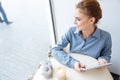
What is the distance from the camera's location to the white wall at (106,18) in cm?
140

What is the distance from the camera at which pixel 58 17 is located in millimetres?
1756

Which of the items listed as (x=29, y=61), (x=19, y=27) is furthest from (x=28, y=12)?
(x=29, y=61)

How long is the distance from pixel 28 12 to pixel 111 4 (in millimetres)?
1986

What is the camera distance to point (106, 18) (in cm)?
147

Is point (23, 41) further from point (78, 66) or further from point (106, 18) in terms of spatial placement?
point (78, 66)

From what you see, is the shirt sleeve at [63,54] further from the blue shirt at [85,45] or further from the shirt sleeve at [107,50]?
the shirt sleeve at [107,50]

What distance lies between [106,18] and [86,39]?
11.6 inches

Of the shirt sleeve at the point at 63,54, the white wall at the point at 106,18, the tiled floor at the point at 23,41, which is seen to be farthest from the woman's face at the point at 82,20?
the tiled floor at the point at 23,41

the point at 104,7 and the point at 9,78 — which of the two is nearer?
the point at 104,7

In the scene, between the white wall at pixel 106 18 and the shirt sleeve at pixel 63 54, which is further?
the white wall at pixel 106 18

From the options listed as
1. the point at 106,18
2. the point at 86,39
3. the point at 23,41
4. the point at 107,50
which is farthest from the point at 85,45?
the point at 23,41

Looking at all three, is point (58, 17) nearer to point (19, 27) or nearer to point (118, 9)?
point (118, 9)

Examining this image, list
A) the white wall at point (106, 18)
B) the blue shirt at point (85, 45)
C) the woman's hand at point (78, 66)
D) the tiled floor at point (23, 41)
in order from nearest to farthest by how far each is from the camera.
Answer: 1. the woman's hand at point (78, 66)
2. the blue shirt at point (85, 45)
3. the white wall at point (106, 18)
4. the tiled floor at point (23, 41)

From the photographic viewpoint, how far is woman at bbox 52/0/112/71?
118cm
